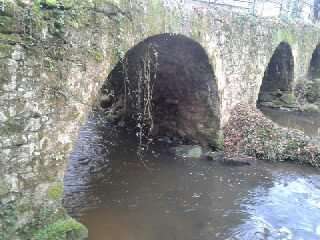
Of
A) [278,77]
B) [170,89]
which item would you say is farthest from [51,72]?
[278,77]

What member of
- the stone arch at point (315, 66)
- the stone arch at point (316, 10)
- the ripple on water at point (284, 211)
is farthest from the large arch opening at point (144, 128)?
the stone arch at point (316, 10)

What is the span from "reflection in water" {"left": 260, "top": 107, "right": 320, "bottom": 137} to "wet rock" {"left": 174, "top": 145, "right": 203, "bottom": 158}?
487cm

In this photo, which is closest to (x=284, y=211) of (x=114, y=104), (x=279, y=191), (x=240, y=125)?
(x=279, y=191)

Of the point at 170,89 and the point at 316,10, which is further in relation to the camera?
the point at 316,10

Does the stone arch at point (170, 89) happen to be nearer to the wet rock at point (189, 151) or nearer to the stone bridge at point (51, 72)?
the wet rock at point (189, 151)

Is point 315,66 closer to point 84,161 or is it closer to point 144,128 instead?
point 144,128

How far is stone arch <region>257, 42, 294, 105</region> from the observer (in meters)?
15.1

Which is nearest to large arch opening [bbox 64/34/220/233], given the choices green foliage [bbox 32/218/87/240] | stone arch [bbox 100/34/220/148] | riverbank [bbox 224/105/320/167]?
stone arch [bbox 100/34/220/148]

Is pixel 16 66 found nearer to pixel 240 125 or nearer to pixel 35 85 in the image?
pixel 35 85

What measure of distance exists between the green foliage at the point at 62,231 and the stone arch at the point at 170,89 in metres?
3.45

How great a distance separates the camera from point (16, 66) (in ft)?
14.2

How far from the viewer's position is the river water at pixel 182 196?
6383 mm

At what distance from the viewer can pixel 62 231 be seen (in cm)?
488

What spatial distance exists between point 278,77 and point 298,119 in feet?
7.41
